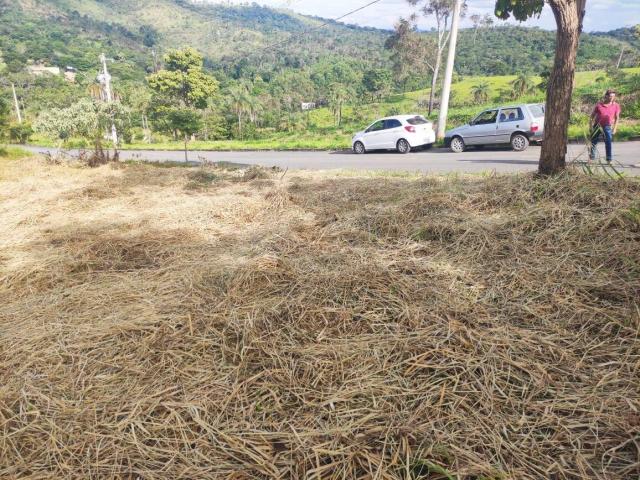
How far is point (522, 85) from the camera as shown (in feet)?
118

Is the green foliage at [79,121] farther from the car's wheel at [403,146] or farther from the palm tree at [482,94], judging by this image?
the palm tree at [482,94]

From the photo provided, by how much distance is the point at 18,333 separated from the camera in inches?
94.7

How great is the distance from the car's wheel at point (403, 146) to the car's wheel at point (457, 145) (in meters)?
1.66

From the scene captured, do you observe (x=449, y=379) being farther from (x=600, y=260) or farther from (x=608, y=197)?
→ (x=608, y=197)

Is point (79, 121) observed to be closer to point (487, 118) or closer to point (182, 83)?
point (487, 118)

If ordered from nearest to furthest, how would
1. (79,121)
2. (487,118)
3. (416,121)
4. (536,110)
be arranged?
(536,110) < (79,121) < (487,118) < (416,121)

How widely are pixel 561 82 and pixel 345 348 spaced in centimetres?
393

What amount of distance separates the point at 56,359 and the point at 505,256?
118 inches

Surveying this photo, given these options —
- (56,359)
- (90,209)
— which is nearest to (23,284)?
(56,359)

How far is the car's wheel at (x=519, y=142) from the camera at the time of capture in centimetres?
1203

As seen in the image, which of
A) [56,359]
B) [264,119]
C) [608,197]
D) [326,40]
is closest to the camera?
[56,359]

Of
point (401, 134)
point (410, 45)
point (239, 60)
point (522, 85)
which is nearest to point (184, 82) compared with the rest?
point (410, 45)

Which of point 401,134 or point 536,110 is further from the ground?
point 536,110

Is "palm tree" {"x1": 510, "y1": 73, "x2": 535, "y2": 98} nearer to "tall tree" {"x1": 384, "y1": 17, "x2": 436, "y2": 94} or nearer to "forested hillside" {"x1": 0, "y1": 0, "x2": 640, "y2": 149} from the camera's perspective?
"forested hillside" {"x1": 0, "y1": 0, "x2": 640, "y2": 149}
